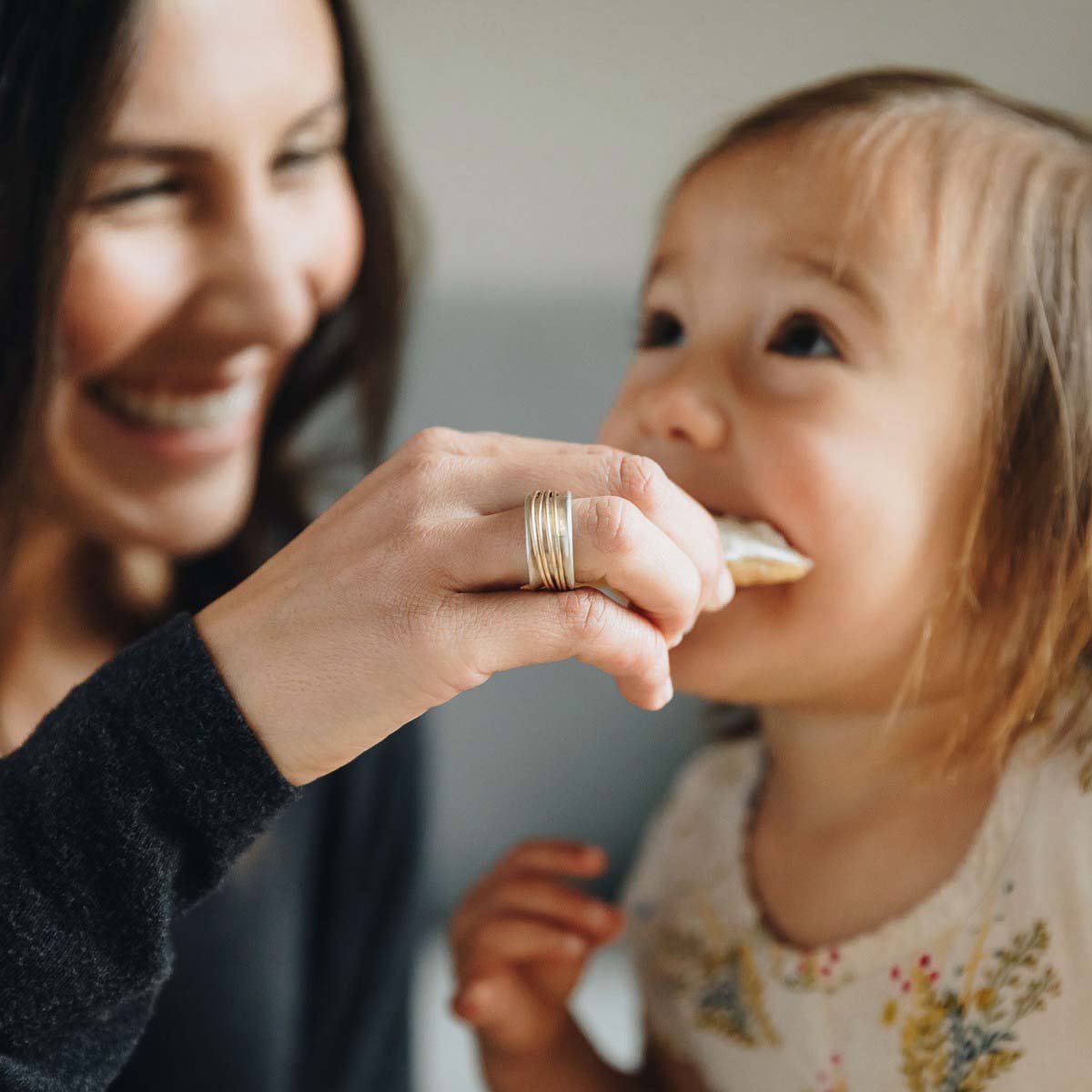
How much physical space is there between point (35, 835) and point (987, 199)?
2.14ft

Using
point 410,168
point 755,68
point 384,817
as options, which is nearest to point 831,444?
point 384,817

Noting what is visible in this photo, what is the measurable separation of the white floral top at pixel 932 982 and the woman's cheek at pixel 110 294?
612 mm

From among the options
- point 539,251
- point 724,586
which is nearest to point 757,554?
point 724,586

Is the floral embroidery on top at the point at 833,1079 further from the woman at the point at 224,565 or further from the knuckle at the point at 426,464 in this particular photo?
the knuckle at the point at 426,464

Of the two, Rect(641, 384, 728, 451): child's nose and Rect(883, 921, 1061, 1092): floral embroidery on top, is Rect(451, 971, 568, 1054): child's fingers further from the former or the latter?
Rect(641, 384, 728, 451): child's nose

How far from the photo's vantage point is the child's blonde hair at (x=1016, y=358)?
0.73 m

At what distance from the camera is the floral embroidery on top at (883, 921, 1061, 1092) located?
68 cm

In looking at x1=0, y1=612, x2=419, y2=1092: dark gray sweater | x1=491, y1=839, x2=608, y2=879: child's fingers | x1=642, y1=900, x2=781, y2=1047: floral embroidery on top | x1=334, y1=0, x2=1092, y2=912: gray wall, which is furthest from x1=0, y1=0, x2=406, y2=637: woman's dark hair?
x1=334, y1=0, x2=1092, y2=912: gray wall

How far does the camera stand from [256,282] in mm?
897

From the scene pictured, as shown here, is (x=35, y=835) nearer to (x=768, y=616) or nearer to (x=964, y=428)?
(x=768, y=616)

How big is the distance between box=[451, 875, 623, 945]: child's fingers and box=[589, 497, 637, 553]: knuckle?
48 centimetres

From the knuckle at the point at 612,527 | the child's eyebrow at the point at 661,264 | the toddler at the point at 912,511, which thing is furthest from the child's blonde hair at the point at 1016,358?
the knuckle at the point at 612,527

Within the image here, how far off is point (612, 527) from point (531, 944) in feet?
1.65

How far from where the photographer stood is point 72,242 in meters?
0.81
